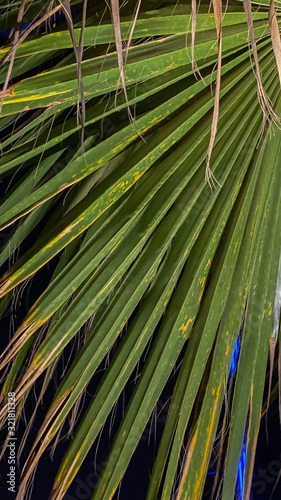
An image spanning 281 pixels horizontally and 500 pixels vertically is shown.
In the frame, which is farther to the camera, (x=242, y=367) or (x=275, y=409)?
(x=275, y=409)

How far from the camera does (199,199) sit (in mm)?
504

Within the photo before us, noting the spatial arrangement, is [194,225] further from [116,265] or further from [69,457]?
[69,457]

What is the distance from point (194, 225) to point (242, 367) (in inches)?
7.5

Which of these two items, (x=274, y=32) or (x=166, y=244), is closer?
(x=274, y=32)

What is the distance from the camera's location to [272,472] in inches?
42.9

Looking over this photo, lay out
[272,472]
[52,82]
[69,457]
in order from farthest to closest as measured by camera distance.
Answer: [272,472] < [69,457] < [52,82]

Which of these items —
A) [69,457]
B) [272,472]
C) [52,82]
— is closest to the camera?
[52,82]

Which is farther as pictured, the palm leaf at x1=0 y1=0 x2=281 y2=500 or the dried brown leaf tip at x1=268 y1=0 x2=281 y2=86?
the palm leaf at x1=0 y1=0 x2=281 y2=500

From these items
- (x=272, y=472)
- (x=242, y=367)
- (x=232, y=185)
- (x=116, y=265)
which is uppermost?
(x=232, y=185)

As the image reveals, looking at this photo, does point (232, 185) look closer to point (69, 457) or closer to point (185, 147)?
point (185, 147)

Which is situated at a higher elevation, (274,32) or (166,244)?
(274,32)

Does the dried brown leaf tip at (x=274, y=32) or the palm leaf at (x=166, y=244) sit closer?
the dried brown leaf tip at (x=274, y=32)

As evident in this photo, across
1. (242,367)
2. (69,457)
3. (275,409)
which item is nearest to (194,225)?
(242,367)

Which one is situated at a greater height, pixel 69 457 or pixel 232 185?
pixel 232 185
